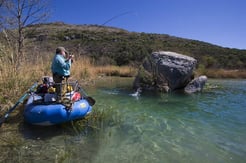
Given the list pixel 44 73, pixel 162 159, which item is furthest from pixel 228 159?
pixel 44 73

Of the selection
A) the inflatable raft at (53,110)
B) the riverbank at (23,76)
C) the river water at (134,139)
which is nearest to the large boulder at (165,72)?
the riverbank at (23,76)

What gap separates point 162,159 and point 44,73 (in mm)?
6555

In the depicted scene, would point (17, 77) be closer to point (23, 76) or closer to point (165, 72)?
point (23, 76)

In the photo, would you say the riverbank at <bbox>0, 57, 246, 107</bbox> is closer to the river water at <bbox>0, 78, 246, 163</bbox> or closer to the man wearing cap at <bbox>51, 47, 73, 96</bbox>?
the river water at <bbox>0, 78, 246, 163</bbox>

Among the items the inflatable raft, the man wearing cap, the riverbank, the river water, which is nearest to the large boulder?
the riverbank

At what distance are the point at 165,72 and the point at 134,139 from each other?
5.92 metres

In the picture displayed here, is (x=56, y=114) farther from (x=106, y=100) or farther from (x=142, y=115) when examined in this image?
(x=106, y=100)

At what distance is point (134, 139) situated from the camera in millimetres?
3881

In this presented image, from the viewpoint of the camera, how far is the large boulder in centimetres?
928

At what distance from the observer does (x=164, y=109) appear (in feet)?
20.2

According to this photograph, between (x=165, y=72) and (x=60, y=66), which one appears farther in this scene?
(x=165, y=72)

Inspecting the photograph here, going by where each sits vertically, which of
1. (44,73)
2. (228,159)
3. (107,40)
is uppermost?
(107,40)

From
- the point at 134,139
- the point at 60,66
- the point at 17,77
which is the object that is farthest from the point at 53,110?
the point at 17,77

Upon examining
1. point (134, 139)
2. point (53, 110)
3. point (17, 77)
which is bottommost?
point (134, 139)
